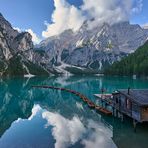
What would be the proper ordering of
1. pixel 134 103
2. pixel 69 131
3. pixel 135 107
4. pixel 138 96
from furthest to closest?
pixel 138 96, pixel 134 103, pixel 69 131, pixel 135 107

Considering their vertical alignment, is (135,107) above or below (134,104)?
below

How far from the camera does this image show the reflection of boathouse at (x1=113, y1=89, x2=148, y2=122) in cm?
4662

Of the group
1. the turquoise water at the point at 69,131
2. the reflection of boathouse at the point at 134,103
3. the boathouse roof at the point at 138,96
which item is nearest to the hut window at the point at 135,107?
the reflection of boathouse at the point at 134,103

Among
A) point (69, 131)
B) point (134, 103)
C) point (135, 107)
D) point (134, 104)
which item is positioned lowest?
point (69, 131)

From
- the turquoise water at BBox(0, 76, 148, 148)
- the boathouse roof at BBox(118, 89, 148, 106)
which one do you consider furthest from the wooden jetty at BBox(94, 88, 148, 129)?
the turquoise water at BBox(0, 76, 148, 148)

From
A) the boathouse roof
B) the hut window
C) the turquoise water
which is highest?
the boathouse roof

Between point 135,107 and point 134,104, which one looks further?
point 134,104

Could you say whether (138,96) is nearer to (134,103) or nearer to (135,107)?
(134,103)

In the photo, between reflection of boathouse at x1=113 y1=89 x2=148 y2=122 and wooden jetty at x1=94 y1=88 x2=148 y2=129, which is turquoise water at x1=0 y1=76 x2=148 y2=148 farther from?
reflection of boathouse at x1=113 y1=89 x2=148 y2=122

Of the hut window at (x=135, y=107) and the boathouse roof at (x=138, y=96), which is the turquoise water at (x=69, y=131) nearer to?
the hut window at (x=135, y=107)

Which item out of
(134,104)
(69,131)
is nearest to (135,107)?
(134,104)

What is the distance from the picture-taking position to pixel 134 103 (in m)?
49.5

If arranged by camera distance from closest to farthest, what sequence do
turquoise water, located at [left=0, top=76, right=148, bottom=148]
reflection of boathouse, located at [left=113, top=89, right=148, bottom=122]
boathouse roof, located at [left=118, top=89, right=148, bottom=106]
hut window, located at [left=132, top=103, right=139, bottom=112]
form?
1. turquoise water, located at [left=0, top=76, right=148, bottom=148]
2. reflection of boathouse, located at [left=113, top=89, right=148, bottom=122]
3. boathouse roof, located at [left=118, top=89, right=148, bottom=106]
4. hut window, located at [left=132, top=103, right=139, bottom=112]

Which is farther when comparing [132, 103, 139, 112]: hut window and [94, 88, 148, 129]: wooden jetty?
[132, 103, 139, 112]: hut window
